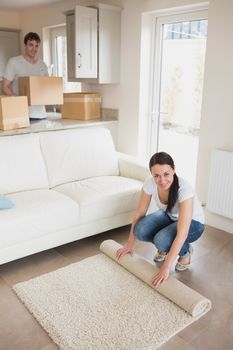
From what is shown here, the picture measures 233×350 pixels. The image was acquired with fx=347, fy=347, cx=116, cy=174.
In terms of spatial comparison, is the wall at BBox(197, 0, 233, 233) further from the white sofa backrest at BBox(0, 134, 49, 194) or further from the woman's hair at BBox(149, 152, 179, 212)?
the white sofa backrest at BBox(0, 134, 49, 194)

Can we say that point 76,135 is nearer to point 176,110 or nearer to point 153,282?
point 176,110

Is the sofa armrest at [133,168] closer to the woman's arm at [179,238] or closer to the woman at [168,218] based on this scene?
the woman at [168,218]

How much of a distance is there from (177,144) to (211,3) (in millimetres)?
1389

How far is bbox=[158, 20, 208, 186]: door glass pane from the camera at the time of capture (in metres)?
3.37

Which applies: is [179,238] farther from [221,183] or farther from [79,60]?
[79,60]

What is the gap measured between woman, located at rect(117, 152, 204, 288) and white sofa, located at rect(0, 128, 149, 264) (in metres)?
0.40

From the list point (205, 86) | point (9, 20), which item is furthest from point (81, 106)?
point (9, 20)

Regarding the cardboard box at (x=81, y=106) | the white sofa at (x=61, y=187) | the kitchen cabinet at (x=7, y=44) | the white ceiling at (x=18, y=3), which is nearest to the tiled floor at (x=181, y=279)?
the white sofa at (x=61, y=187)

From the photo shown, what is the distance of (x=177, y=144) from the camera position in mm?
3756

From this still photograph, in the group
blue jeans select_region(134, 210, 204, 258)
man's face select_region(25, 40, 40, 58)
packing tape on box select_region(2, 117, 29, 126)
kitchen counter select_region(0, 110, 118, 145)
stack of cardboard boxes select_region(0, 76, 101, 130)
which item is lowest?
blue jeans select_region(134, 210, 204, 258)

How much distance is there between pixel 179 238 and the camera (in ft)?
7.15

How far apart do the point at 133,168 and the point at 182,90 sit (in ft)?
3.27

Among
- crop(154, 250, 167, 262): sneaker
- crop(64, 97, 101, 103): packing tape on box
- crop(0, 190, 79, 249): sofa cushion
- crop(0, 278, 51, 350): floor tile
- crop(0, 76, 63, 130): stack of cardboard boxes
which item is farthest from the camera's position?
crop(64, 97, 101, 103): packing tape on box

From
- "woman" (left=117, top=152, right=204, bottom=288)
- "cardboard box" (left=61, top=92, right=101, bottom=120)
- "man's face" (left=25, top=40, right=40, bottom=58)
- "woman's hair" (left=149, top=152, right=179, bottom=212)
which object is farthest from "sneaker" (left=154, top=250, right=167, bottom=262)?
"man's face" (left=25, top=40, right=40, bottom=58)
